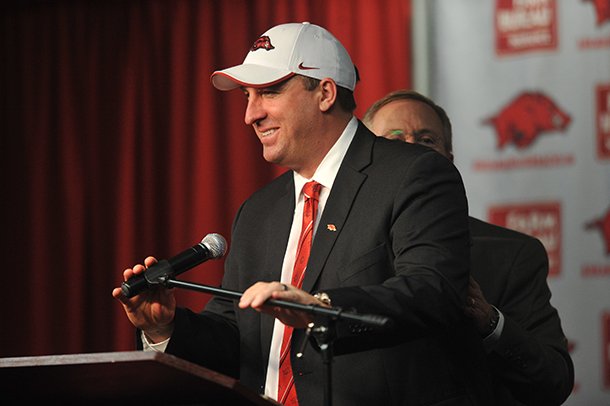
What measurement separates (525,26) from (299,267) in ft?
6.69

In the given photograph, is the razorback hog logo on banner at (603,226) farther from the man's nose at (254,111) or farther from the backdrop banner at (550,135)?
the man's nose at (254,111)

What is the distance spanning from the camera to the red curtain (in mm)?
4809

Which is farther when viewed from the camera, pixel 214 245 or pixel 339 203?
pixel 339 203

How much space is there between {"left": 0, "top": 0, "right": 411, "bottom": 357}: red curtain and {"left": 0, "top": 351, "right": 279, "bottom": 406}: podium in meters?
2.67

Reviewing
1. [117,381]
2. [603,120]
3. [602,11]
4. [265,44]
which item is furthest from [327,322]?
[602,11]

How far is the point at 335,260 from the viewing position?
7.65ft

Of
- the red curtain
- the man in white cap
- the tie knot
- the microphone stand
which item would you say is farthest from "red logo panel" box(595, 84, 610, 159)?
the microphone stand

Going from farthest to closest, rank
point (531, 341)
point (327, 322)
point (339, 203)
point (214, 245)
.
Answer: point (531, 341)
point (339, 203)
point (214, 245)
point (327, 322)

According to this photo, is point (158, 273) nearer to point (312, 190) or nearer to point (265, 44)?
point (312, 190)

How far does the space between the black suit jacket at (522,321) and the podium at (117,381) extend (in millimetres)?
974

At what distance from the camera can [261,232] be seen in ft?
8.64

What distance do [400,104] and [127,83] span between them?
2.05 m

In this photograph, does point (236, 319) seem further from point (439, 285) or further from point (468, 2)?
point (468, 2)

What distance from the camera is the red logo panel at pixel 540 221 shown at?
3.97 metres
